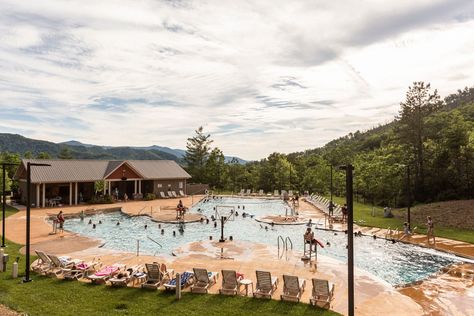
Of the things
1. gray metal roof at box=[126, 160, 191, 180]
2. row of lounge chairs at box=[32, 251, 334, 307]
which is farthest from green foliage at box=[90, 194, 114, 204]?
row of lounge chairs at box=[32, 251, 334, 307]

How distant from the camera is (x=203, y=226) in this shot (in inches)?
1078

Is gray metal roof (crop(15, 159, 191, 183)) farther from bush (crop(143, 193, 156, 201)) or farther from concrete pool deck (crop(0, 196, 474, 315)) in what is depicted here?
concrete pool deck (crop(0, 196, 474, 315))

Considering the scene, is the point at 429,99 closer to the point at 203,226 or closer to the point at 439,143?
the point at 439,143

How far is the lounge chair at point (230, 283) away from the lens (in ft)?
39.8

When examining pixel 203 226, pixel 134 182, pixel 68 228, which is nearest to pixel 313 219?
pixel 203 226

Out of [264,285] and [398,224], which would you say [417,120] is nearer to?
[398,224]

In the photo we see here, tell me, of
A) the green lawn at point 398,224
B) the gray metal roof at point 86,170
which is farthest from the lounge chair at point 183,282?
the gray metal roof at point 86,170

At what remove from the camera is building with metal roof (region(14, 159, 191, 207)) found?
3509 centimetres

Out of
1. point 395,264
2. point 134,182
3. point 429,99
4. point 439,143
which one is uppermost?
point 429,99

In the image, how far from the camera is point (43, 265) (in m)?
14.8

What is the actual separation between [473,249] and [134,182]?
36.8 meters

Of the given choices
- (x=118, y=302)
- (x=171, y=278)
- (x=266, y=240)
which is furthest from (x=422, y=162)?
(x=118, y=302)

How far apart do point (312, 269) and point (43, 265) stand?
38.9ft

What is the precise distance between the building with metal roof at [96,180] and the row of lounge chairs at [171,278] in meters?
20.8
